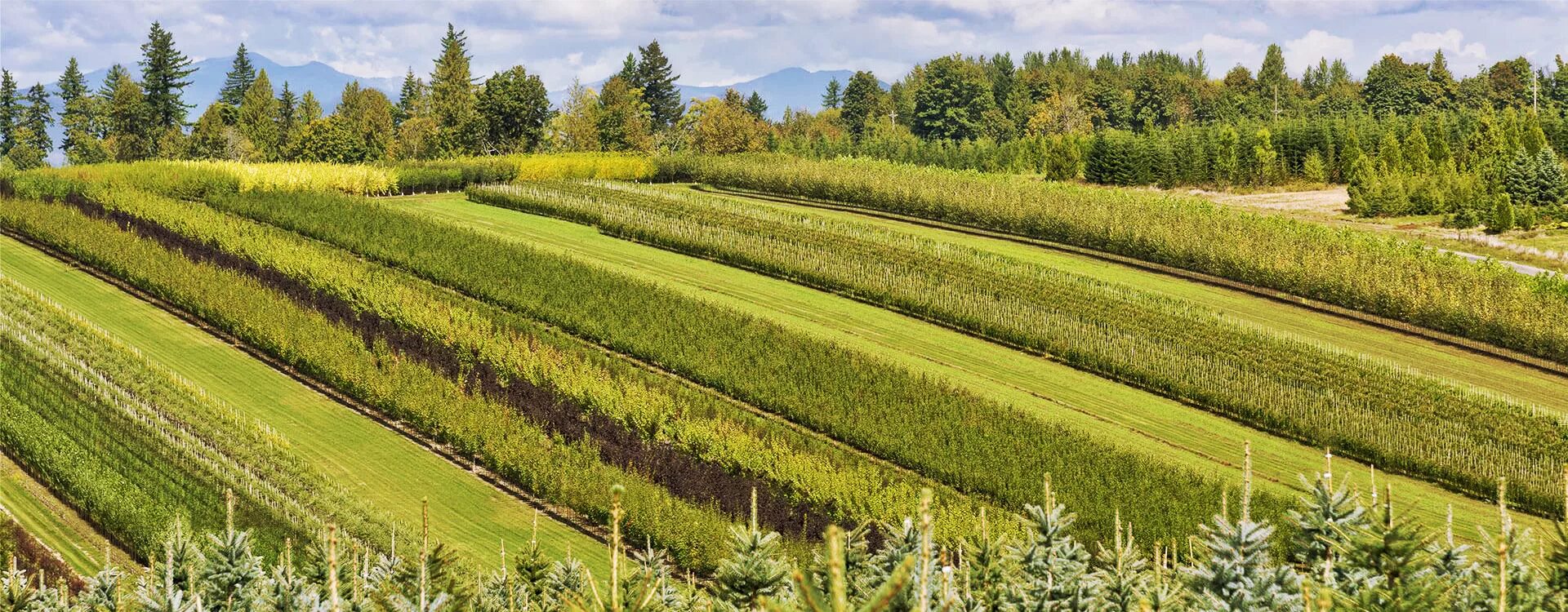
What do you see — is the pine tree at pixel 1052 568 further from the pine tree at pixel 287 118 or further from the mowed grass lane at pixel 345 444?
the pine tree at pixel 287 118

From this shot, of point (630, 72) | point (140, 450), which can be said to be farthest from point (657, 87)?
point (140, 450)

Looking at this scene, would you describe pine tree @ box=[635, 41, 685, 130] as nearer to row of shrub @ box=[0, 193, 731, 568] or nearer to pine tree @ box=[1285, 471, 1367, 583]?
row of shrub @ box=[0, 193, 731, 568]

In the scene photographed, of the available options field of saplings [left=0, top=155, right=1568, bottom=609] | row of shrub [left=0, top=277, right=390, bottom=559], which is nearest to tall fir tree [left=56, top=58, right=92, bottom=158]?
field of saplings [left=0, top=155, right=1568, bottom=609]

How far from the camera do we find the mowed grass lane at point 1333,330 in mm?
36594

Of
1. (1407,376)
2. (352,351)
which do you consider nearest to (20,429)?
(352,351)

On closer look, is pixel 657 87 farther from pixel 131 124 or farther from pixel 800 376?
pixel 800 376

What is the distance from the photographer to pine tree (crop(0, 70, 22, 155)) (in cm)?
11381

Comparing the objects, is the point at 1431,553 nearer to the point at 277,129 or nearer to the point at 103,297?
the point at 103,297

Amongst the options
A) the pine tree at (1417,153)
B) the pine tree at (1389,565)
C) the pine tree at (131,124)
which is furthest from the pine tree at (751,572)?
the pine tree at (131,124)

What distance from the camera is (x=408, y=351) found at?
3912cm

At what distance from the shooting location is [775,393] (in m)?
35.9

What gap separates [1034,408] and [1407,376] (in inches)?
391

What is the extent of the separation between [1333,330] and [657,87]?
9791cm

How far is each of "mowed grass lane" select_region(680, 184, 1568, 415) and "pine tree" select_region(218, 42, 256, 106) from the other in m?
88.5
